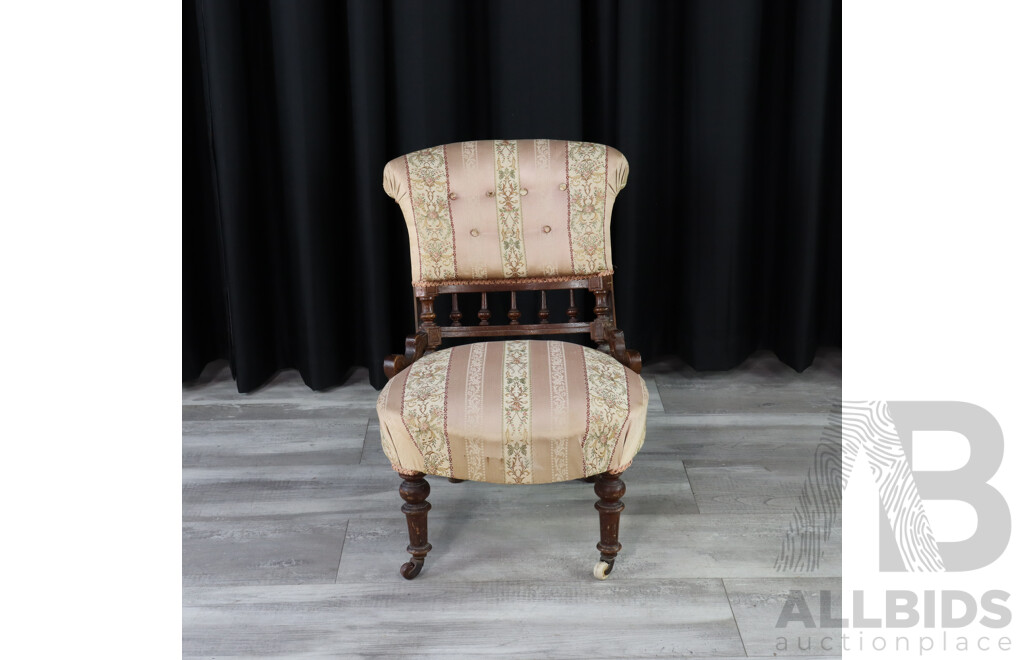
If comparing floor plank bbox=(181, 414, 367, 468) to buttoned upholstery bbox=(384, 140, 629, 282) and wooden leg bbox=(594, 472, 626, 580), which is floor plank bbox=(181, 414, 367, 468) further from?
wooden leg bbox=(594, 472, 626, 580)

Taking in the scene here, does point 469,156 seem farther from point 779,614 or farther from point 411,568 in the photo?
point 779,614

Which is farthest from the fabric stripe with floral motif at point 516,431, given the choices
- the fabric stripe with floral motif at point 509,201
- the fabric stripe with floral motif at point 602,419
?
the fabric stripe with floral motif at point 509,201

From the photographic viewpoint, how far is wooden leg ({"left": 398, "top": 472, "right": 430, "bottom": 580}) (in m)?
1.85

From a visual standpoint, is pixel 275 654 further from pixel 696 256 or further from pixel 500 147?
pixel 696 256

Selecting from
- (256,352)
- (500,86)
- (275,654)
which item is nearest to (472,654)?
(275,654)

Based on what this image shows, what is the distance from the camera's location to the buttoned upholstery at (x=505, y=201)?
2.04 m

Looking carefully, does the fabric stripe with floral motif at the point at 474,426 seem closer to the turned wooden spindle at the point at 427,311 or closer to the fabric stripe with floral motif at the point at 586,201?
Answer: the turned wooden spindle at the point at 427,311

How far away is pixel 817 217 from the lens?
2676mm

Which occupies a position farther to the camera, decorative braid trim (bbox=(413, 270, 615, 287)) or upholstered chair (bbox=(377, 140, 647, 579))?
decorative braid trim (bbox=(413, 270, 615, 287))

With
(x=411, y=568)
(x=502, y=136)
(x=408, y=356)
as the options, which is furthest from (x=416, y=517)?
(x=502, y=136)

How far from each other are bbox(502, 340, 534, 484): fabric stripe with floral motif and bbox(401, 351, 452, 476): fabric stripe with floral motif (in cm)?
12

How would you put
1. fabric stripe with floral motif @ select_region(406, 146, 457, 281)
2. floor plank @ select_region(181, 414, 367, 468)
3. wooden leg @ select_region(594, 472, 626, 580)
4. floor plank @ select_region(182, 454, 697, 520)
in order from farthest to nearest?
floor plank @ select_region(181, 414, 367, 468) < floor plank @ select_region(182, 454, 697, 520) < fabric stripe with floral motif @ select_region(406, 146, 457, 281) < wooden leg @ select_region(594, 472, 626, 580)

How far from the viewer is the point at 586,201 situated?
6.72 ft

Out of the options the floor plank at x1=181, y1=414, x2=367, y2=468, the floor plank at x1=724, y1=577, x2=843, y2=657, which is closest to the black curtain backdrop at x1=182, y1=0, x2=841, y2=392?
the floor plank at x1=181, y1=414, x2=367, y2=468
